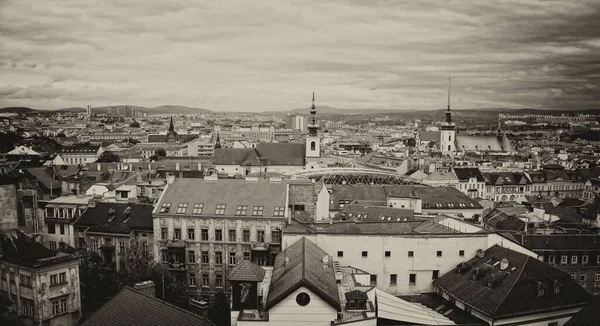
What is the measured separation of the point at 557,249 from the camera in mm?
55219

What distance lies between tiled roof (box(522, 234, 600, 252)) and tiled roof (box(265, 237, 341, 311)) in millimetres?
28237

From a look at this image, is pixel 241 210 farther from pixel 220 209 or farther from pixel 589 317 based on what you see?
pixel 589 317

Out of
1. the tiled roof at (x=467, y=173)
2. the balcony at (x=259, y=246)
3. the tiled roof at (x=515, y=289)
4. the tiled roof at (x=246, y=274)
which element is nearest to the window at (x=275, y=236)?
the balcony at (x=259, y=246)

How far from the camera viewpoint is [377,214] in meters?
63.8

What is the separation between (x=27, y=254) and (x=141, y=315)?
819 inches

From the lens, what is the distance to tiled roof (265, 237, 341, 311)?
97.5ft

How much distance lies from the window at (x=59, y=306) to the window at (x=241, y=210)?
55.4ft

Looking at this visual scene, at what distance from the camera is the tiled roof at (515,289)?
3784cm

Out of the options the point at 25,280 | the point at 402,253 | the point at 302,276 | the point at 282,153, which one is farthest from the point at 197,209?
the point at 282,153

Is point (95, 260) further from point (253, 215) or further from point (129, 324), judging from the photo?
point (129, 324)

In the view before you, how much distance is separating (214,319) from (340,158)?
146m

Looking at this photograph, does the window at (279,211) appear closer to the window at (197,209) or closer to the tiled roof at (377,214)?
the window at (197,209)

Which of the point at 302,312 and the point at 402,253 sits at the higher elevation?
the point at 302,312

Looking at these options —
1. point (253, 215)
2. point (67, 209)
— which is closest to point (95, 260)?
point (67, 209)
